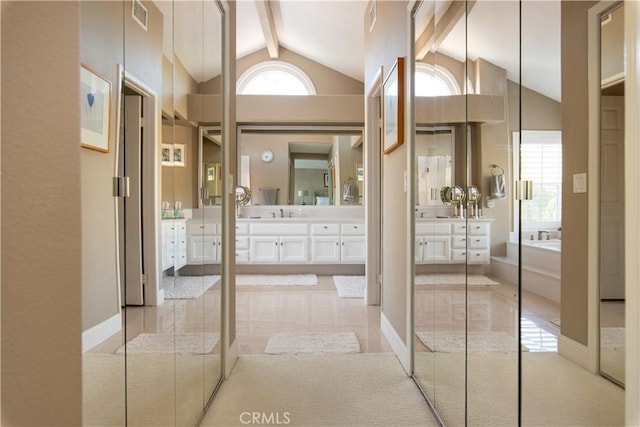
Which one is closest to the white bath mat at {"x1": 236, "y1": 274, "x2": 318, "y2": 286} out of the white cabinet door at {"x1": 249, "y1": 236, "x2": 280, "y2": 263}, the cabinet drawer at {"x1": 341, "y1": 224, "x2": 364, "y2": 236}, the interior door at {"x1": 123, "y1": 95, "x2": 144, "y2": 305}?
the white cabinet door at {"x1": 249, "y1": 236, "x2": 280, "y2": 263}

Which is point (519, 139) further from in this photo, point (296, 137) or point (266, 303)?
point (296, 137)

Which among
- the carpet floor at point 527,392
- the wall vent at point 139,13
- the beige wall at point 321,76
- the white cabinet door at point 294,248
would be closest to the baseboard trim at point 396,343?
the carpet floor at point 527,392

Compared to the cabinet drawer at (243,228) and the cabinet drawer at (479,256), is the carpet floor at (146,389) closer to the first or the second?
the cabinet drawer at (479,256)

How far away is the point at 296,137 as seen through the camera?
5.29 m

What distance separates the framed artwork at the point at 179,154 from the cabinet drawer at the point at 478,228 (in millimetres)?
1181

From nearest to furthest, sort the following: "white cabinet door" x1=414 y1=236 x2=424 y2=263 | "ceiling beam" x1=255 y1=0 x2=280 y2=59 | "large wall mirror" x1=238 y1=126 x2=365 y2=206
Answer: "white cabinet door" x1=414 y1=236 x2=424 y2=263 → "ceiling beam" x1=255 y1=0 x2=280 y2=59 → "large wall mirror" x1=238 y1=126 x2=365 y2=206

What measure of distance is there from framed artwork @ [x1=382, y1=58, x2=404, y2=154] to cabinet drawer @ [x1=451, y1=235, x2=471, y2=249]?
85 cm

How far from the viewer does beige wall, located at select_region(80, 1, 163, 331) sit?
736mm

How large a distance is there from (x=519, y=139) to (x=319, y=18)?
404 centimetres

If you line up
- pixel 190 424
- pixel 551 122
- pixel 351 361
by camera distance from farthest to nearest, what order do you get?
1. pixel 351 361
2. pixel 190 424
3. pixel 551 122

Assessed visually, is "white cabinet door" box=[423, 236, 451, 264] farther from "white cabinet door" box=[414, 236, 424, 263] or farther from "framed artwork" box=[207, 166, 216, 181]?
"framed artwork" box=[207, 166, 216, 181]

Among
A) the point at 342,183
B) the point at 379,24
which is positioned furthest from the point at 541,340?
the point at 342,183

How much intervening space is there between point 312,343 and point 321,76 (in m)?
4.35

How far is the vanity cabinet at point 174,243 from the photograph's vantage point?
1226mm
